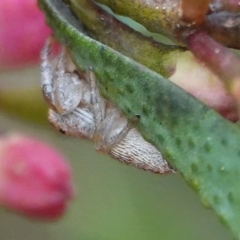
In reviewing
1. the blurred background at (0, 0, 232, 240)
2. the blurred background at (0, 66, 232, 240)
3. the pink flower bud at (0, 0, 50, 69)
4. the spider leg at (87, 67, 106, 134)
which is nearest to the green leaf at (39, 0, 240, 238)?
the spider leg at (87, 67, 106, 134)

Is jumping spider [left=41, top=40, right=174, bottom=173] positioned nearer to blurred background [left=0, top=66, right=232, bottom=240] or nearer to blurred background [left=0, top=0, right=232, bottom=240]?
blurred background [left=0, top=0, right=232, bottom=240]

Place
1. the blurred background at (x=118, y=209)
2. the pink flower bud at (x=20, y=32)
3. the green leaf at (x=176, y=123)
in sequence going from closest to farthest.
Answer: the green leaf at (x=176, y=123), the pink flower bud at (x=20, y=32), the blurred background at (x=118, y=209)

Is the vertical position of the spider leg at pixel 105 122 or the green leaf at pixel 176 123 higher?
the green leaf at pixel 176 123

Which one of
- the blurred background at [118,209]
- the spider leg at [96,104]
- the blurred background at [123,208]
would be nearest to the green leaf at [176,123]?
the spider leg at [96,104]

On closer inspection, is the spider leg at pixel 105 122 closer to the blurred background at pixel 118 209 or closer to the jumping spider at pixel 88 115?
the jumping spider at pixel 88 115

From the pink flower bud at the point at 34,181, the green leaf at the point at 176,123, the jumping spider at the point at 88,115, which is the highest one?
the green leaf at the point at 176,123

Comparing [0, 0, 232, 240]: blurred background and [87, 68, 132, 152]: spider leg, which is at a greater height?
[87, 68, 132, 152]: spider leg

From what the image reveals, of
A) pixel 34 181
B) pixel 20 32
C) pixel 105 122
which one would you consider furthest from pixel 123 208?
pixel 105 122

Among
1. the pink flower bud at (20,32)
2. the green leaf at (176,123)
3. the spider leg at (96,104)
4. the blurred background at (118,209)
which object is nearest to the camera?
the green leaf at (176,123)
